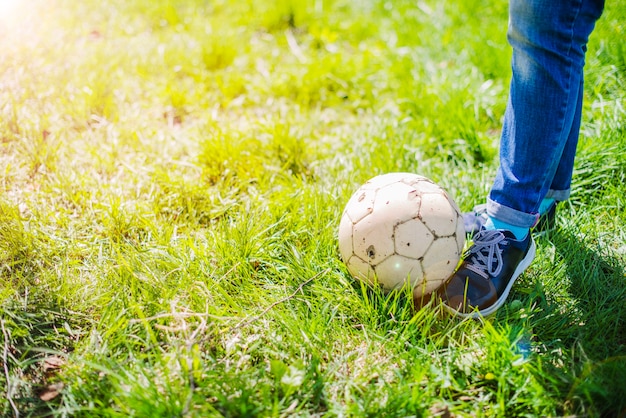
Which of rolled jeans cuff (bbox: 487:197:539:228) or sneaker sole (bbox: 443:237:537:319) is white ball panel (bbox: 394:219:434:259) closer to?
sneaker sole (bbox: 443:237:537:319)

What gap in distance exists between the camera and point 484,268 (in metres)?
2.15

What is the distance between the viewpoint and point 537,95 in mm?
1988

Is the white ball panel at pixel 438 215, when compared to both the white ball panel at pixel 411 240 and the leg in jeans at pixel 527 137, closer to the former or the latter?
the white ball panel at pixel 411 240

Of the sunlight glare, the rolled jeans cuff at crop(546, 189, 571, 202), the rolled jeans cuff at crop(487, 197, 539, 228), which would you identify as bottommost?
the rolled jeans cuff at crop(546, 189, 571, 202)

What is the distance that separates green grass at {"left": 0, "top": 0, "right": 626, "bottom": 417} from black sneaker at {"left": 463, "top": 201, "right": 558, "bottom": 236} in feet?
0.23

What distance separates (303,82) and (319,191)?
128cm

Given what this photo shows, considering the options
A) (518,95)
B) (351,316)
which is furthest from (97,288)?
(518,95)

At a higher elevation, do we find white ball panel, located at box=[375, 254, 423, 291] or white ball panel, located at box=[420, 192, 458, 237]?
white ball panel, located at box=[420, 192, 458, 237]

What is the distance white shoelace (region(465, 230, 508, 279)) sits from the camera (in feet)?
7.02

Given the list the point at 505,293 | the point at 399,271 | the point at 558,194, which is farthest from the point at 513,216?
the point at 399,271

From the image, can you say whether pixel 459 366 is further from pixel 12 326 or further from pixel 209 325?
pixel 12 326

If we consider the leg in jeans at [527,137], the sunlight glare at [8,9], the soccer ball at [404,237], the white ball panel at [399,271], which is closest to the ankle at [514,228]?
the leg in jeans at [527,137]

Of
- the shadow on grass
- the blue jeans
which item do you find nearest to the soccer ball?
the blue jeans

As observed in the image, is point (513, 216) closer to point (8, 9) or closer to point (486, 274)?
point (486, 274)
